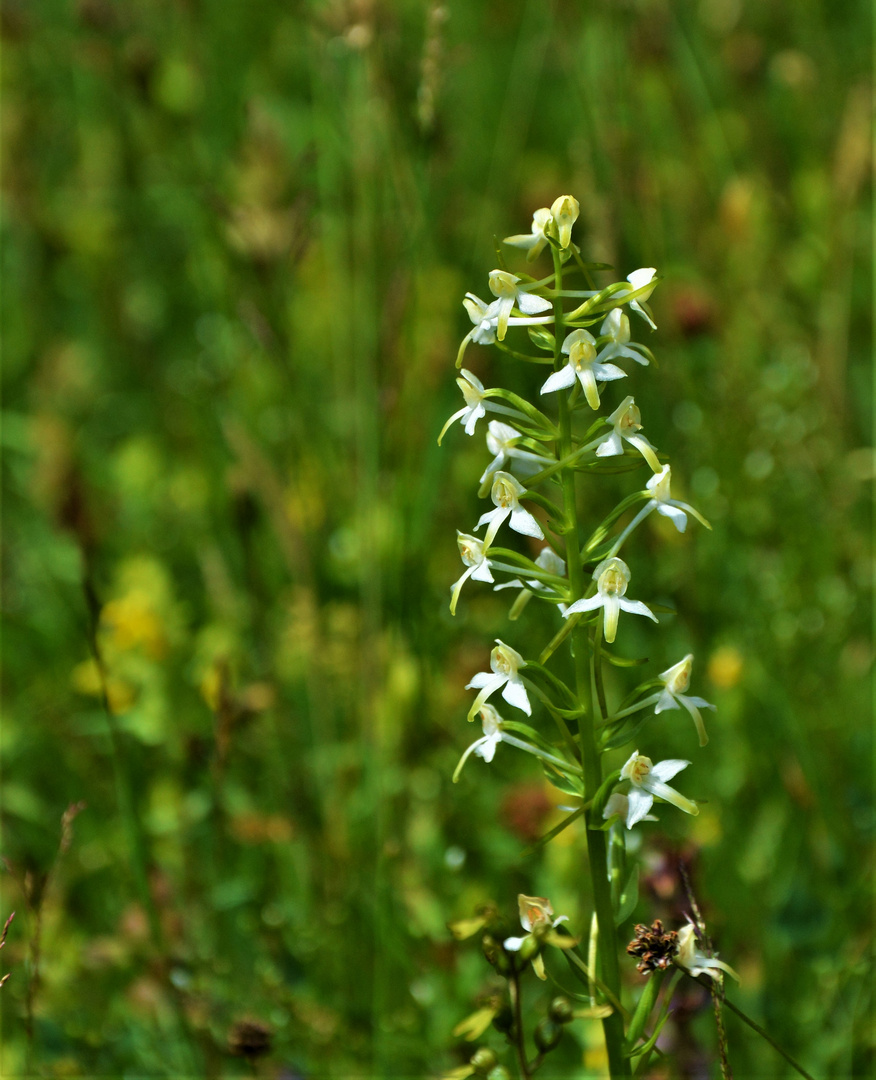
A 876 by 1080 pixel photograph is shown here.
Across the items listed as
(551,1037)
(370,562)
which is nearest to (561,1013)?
(551,1037)

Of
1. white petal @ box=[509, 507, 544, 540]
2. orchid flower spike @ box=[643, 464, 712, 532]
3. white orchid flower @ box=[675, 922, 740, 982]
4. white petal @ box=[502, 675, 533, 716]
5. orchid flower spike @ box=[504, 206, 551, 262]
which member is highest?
orchid flower spike @ box=[504, 206, 551, 262]

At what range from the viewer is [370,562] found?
2.30 meters

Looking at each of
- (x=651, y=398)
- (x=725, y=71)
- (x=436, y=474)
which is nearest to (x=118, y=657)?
(x=436, y=474)

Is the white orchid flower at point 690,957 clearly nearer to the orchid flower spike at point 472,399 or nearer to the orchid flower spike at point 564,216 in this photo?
the orchid flower spike at point 472,399

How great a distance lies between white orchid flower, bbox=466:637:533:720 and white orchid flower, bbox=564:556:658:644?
82 millimetres

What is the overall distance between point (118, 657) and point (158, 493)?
81 centimetres

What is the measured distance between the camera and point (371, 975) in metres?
2.01

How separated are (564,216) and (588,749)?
0.54 metres

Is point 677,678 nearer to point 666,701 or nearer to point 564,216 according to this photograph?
point 666,701

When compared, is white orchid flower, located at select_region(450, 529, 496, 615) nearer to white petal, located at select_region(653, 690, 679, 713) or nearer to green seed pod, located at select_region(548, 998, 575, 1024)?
white petal, located at select_region(653, 690, 679, 713)

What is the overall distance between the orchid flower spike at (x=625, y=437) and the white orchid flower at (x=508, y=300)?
0.13 m

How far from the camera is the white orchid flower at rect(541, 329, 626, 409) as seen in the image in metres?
1.09

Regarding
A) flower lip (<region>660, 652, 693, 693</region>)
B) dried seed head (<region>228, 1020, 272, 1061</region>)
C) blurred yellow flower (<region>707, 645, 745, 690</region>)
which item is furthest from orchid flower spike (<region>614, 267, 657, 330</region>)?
blurred yellow flower (<region>707, 645, 745, 690</region>)

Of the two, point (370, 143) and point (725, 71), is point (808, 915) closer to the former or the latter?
point (370, 143)
